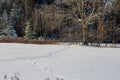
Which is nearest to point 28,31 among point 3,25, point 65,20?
point 3,25

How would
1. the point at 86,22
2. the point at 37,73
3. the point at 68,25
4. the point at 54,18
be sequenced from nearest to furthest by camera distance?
the point at 37,73 < the point at 86,22 < the point at 54,18 < the point at 68,25

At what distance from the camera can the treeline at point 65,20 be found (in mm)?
30688

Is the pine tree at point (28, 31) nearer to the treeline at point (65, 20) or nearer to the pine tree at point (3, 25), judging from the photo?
the treeline at point (65, 20)

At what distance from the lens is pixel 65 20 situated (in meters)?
34.3

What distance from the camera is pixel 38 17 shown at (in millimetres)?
44594

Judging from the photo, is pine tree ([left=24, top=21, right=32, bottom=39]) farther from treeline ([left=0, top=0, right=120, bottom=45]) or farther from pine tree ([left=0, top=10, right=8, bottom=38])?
pine tree ([left=0, top=10, right=8, bottom=38])

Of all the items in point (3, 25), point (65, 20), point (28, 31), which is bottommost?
point (28, 31)

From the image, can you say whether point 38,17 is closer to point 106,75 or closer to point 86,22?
point 86,22

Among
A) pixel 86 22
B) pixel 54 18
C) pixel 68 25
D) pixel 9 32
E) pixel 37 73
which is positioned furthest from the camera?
pixel 9 32

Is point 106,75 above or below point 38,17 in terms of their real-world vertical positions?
below

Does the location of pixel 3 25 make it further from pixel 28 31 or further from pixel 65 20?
pixel 65 20

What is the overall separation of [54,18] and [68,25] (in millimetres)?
4675

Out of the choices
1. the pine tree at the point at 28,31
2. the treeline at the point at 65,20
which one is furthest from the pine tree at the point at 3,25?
the pine tree at the point at 28,31

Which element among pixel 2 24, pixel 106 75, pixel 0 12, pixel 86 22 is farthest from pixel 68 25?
pixel 106 75
